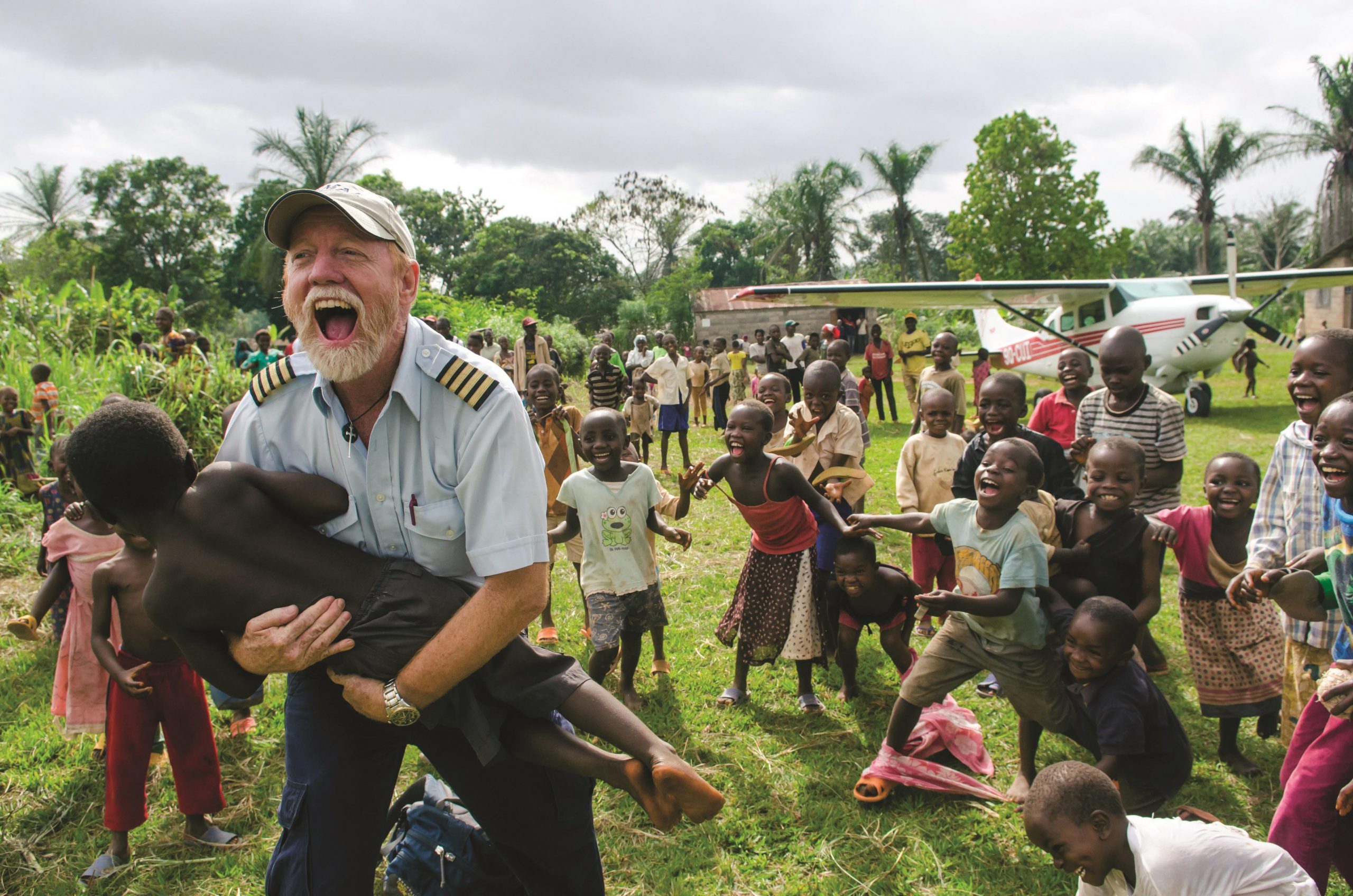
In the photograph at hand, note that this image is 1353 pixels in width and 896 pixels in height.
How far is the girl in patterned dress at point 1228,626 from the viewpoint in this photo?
3557mm

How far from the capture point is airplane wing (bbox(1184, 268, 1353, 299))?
A: 15.5 metres

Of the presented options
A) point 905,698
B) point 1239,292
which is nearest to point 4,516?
point 905,698

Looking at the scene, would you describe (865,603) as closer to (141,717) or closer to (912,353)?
(141,717)

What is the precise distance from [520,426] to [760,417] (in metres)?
2.44

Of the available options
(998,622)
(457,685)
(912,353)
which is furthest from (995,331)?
(457,685)

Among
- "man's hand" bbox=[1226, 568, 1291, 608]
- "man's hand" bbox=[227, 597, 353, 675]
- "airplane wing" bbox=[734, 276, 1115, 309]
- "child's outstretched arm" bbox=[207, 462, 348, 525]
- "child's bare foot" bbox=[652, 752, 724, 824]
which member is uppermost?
"airplane wing" bbox=[734, 276, 1115, 309]

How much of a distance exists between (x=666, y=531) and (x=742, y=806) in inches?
52.1

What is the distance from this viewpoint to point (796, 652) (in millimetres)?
4203

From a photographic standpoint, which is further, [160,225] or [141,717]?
[160,225]

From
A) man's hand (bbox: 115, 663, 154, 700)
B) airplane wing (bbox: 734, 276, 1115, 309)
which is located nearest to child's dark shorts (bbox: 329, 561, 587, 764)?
man's hand (bbox: 115, 663, 154, 700)

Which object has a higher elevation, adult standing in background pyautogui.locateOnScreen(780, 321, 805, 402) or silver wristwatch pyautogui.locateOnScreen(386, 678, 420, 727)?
adult standing in background pyautogui.locateOnScreen(780, 321, 805, 402)

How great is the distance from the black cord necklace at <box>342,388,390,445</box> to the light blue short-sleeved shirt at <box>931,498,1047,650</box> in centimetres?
244

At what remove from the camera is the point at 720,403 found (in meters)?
14.5

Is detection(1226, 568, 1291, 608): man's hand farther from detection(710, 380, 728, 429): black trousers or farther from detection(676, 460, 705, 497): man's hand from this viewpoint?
detection(710, 380, 728, 429): black trousers
